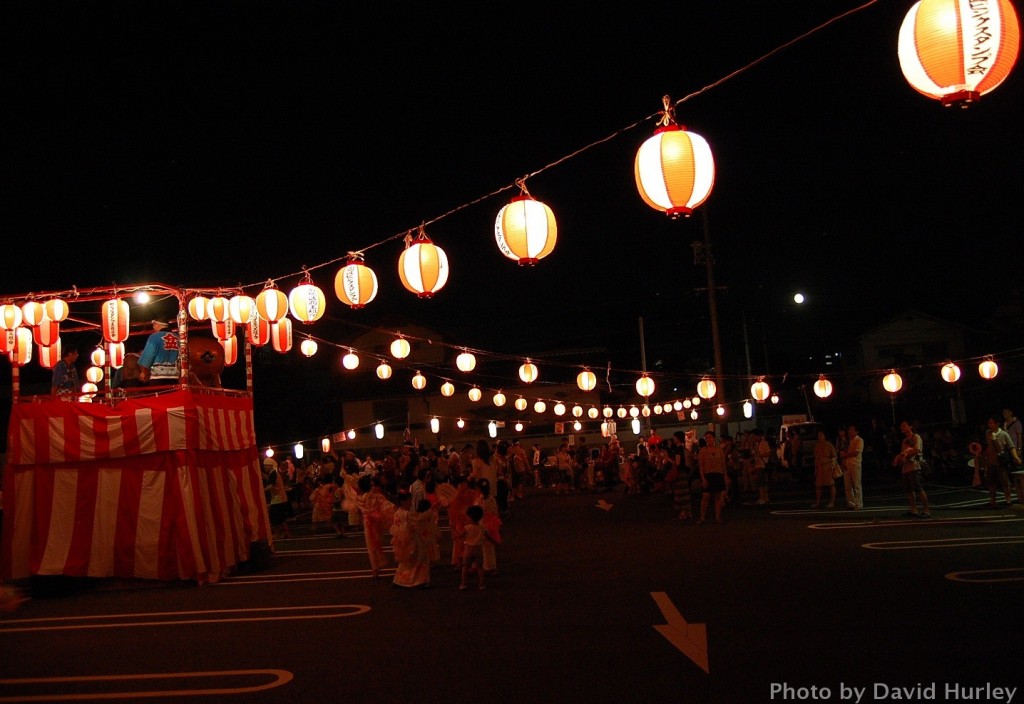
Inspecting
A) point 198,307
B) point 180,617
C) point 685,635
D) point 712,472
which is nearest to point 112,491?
point 180,617

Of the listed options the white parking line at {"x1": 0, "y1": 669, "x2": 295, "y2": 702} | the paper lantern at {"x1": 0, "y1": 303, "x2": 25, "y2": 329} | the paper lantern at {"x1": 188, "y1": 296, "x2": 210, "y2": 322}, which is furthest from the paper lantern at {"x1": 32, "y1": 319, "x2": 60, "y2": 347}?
the white parking line at {"x1": 0, "y1": 669, "x2": 295, "y2": 702}

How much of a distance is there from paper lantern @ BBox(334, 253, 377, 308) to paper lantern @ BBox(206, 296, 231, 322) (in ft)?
8.14

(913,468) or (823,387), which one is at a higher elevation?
(823,387)

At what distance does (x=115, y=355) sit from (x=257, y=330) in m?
2.56

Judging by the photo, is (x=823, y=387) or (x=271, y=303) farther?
(x=823, y=387)

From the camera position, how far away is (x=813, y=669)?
19.1 feet

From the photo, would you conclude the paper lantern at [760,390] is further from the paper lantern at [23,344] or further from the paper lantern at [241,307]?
the paper lantern at [23,344]

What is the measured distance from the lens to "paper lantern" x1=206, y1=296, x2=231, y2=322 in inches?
530

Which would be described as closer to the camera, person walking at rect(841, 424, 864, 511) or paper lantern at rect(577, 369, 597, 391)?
person walking at rect(841, 424, 864, 511)

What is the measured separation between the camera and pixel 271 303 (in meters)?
13.0

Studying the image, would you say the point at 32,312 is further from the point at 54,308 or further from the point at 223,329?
the point at 223,329

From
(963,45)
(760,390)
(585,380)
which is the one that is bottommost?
(760,390)

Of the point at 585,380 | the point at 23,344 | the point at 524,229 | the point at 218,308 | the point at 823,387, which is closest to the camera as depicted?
the point at 524,229

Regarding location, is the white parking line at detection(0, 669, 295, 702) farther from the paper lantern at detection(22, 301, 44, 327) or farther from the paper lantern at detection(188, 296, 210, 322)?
the paper lantern at detection(22, 301, 44, 327)
